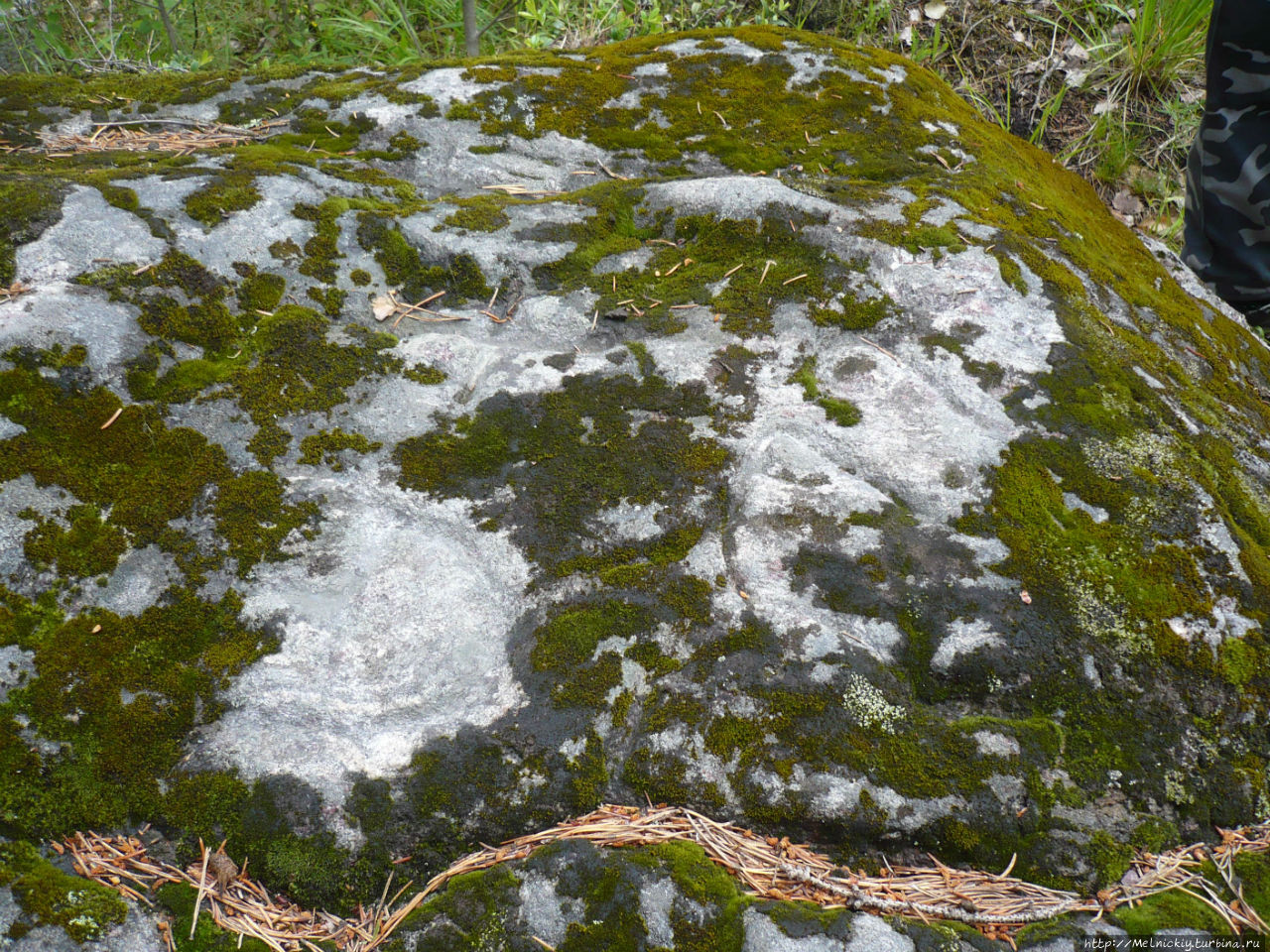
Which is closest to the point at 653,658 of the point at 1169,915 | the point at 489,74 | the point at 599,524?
the point at 599,524

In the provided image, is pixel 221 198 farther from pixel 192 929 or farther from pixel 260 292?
pixel 192 929

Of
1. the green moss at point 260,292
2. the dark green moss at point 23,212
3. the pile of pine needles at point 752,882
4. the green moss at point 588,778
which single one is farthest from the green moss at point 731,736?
the dark green moss at point 23,212

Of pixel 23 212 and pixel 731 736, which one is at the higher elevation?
pixel 23 212

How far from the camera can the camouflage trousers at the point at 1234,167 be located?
154 inches

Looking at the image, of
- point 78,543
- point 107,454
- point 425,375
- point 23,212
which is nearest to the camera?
point 78,543

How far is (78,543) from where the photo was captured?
2090 millimetres

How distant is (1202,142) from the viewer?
435 cm

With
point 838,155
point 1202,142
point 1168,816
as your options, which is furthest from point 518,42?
point 1168,816

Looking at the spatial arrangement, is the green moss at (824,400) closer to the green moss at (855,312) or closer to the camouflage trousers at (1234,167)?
the green moss at (855,312)

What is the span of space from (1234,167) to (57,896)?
613 cm

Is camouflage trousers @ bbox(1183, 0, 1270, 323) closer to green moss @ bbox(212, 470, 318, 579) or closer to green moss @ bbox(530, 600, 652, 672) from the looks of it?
green moss @ bbox(530, 600, 652, 672)

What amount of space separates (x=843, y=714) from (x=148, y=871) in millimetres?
1827

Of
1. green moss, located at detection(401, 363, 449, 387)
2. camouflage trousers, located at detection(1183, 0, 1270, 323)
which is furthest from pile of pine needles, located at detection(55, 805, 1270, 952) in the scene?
camouflage trousers, located at detection(1183, 0, 1270, 323)

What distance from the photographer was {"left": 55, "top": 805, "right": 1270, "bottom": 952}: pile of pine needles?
1812 mm
